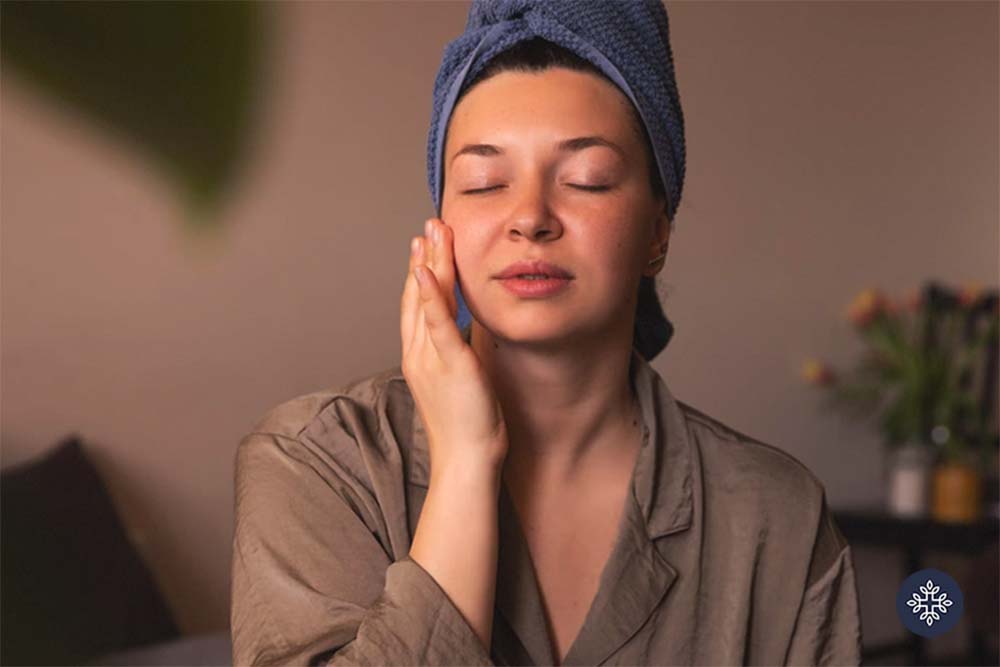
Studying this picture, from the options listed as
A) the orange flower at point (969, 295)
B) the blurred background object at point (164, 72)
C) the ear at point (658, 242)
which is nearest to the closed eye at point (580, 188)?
the ear at point (658, 242)

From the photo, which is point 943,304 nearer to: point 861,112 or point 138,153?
point 861,112

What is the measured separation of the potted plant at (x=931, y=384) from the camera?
3391 millimetres

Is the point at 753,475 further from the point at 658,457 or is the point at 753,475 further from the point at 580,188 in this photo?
the point at 580,188

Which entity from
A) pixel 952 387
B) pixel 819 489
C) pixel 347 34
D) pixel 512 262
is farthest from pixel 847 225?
pixel 512 262

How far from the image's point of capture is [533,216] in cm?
110

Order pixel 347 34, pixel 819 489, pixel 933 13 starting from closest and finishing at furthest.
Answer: pixel 819 489 → pixel 347 34 → pixel 933 13

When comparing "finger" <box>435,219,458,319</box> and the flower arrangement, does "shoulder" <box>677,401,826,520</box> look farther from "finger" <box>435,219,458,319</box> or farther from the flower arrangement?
the flower arrangement

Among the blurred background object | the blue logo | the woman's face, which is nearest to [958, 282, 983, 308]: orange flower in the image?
the blue logo

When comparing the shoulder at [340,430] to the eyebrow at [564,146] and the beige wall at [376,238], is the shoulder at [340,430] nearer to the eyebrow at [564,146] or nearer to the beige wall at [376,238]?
the eyebrow at [564,146]

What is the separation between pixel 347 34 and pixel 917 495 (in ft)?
6.70

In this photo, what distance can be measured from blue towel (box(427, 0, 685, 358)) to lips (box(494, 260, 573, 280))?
10 centimetres

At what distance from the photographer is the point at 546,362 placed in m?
1.20

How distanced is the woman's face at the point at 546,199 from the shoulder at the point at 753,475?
223 mm

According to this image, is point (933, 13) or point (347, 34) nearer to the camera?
point (347, 34)
